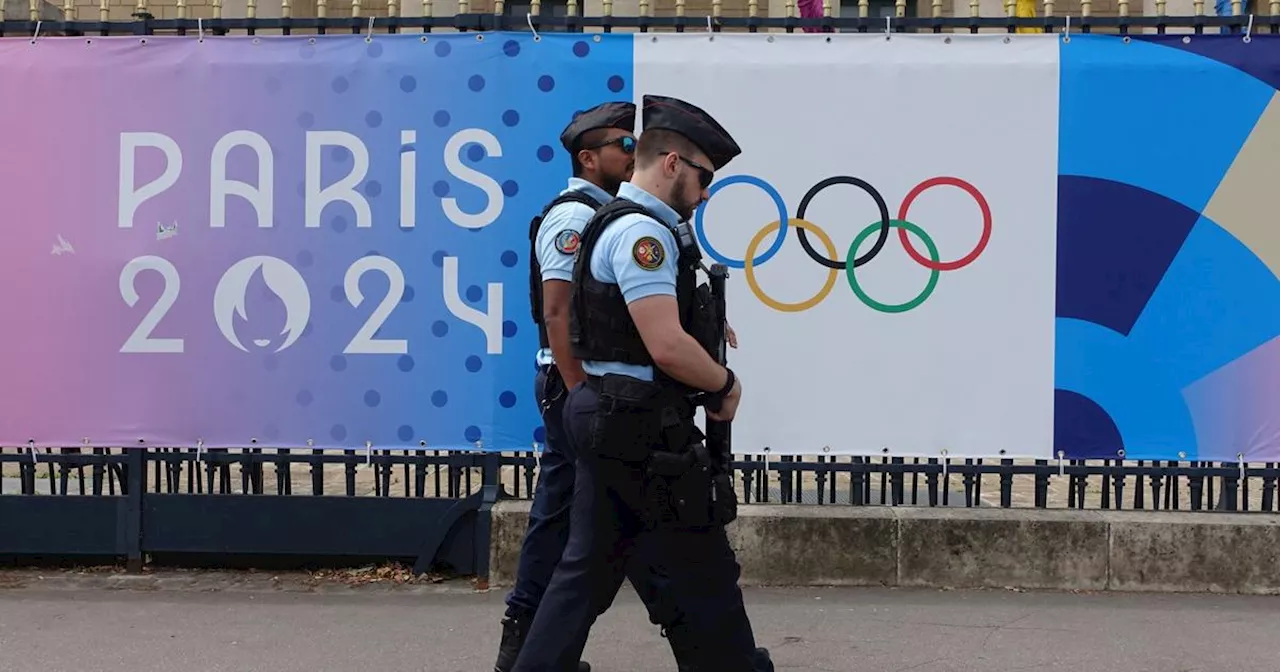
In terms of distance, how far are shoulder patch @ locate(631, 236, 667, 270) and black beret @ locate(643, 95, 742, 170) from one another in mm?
369

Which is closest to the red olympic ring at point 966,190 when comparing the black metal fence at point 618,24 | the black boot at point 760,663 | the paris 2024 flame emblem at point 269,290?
the black metal fence at point 618,24

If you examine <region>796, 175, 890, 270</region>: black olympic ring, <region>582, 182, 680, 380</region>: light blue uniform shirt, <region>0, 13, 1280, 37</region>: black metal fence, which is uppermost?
<region>0, 13, 1280, 37</region>: black metal fence

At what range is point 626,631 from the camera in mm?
4402

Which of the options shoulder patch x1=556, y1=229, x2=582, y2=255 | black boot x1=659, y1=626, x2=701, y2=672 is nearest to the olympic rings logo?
shoulder patch x1=556, y1=229, x2=582, y2=255

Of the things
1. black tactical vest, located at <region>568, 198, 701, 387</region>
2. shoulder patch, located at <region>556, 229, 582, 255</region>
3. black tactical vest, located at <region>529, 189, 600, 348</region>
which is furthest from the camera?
black tactical vest, located at <region>529, 189, 600, 348</region>

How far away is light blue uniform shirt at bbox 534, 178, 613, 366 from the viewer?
11.1 feet

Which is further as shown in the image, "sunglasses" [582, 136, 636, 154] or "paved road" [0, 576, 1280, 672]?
"paved road" [0, 576, 1280, 672]

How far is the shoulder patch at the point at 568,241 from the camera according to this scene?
3385 mm

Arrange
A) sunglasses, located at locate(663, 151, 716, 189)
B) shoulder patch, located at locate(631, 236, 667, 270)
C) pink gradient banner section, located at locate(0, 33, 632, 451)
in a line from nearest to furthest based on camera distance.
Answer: shoulder patch, located at locate(631, 236, 667, 270)
sunglasses, located at locate(663, 151, 716, 189)
pink gradient banner section, located at locate(0, 33, 632, 451)

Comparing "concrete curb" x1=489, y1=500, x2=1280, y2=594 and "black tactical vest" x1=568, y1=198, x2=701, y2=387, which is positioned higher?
"black tactical vest" x1=568, y1=198, x2=701, y2=387

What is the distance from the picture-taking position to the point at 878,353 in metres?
4.94

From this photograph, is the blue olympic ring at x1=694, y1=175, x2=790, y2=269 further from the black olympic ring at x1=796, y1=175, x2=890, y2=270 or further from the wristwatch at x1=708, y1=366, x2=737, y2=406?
the wristwatch at x1=708, y1=366, x2=737, y2=406

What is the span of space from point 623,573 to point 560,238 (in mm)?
1026

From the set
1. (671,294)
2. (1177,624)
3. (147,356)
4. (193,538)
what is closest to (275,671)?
(193,538)
